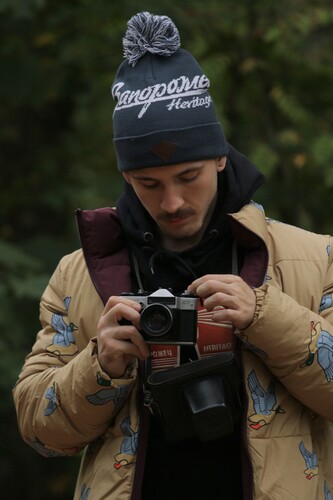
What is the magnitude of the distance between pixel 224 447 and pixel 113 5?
149 inches

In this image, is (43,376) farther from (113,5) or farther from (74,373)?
(113,5)

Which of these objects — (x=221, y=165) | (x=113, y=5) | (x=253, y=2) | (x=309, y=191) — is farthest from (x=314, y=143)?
(x=221, y=165)

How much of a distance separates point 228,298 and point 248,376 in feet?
0.91

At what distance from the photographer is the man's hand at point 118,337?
2607 mm

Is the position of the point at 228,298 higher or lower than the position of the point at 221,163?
lower

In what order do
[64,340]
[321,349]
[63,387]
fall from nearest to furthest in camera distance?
[321,349] < [63,387] < [64,340]

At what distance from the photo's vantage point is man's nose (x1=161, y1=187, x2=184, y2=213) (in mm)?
2797

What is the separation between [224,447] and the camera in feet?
9.04

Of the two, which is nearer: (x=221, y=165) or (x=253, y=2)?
(x=221, y=165)

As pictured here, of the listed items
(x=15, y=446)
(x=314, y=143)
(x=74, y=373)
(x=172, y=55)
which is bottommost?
(x=15, y=446)

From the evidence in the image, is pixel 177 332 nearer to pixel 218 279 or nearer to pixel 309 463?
pixel 218 279

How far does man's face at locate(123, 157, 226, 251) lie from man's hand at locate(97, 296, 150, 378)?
0.34m

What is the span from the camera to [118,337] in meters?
2.63

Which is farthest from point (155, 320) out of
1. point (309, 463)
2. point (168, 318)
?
point (309, 463)
